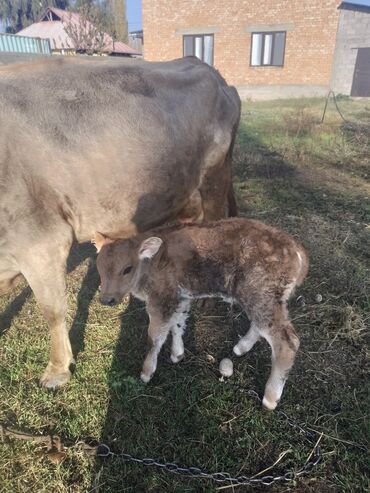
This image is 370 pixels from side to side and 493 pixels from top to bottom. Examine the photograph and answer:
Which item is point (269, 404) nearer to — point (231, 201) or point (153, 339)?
point (153, 339)

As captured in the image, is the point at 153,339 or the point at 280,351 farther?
the point at 153,339

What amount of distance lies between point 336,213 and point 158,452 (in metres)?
4.80

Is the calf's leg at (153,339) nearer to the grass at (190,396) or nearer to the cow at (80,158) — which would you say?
the grass at (190,396)

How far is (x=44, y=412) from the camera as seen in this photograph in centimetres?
302

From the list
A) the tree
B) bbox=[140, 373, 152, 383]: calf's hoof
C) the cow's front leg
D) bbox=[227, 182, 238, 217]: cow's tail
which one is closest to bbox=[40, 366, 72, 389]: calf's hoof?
the cow's front leg

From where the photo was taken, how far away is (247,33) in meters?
23.5

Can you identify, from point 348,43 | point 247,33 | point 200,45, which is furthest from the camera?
point 200,45

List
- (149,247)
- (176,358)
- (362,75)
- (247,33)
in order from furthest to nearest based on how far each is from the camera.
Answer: (362,75)
(247,33)
(176,358)
(149,247)

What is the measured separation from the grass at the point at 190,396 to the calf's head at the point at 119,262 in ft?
3.00

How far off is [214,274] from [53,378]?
65.6 inches

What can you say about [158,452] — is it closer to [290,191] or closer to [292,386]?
[292,386]

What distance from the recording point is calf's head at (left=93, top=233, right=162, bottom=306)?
2.74 meters

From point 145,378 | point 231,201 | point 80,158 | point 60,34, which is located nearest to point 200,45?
point 60,34

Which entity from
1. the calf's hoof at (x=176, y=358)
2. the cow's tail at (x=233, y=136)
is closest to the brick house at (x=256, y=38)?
the cow's tail at (x=233, y=136)
